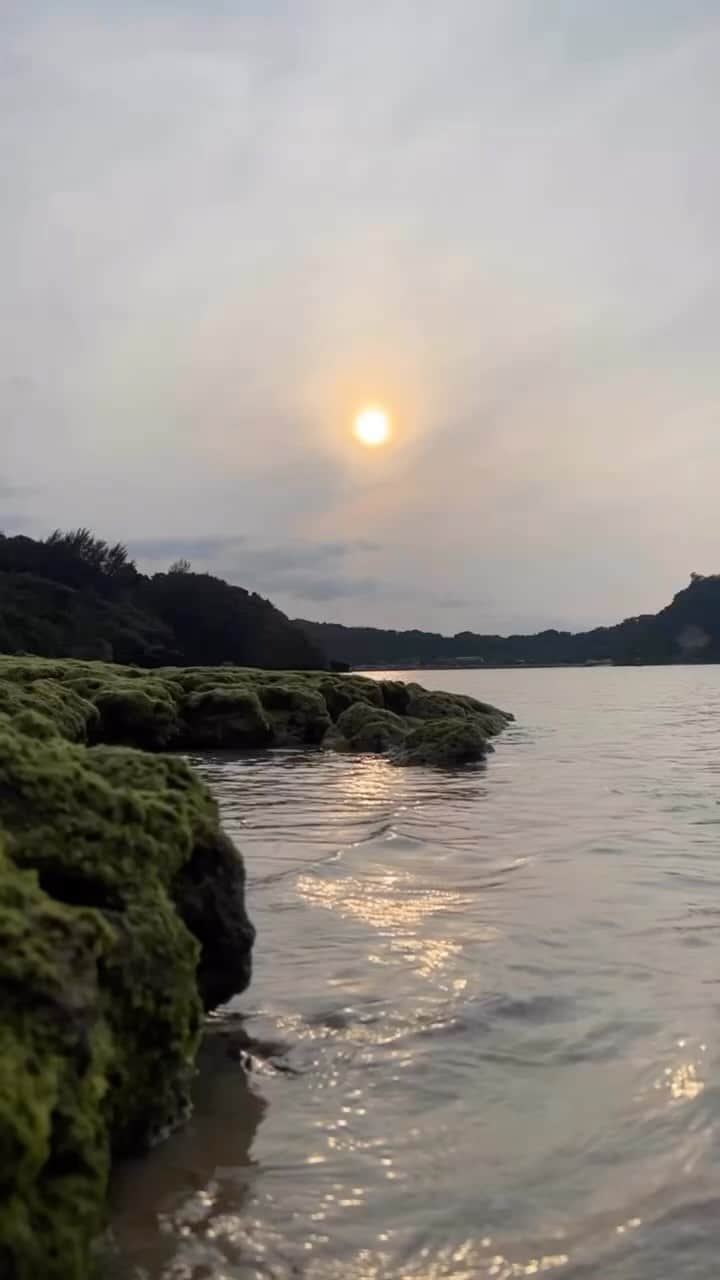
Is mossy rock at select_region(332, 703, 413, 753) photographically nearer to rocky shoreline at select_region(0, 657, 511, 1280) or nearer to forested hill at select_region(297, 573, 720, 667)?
rocky shoreline at select_region(0, 657, 511, 1280)

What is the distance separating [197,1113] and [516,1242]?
1.59 metres

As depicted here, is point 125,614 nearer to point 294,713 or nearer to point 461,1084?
point 294,713

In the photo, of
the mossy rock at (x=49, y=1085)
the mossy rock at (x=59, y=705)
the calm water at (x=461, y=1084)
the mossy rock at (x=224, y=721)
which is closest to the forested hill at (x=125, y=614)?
the mossy rock at (x=224, y=721)

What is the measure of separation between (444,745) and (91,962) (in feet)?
62.7

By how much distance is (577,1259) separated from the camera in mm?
3426

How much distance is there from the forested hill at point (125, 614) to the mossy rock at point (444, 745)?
46.3 metres

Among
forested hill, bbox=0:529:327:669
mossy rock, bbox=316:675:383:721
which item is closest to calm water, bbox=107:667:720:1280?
mossy rock, bbox=316:675:383:721

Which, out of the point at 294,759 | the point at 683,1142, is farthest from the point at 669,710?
the point at 683,1142

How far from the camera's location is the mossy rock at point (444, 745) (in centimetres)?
2220

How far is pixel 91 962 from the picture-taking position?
140 inches

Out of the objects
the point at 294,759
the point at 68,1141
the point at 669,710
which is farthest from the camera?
the point at 669,710

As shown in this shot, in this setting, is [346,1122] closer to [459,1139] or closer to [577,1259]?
[459,1139]

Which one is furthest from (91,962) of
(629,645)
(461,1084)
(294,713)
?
(629,645)

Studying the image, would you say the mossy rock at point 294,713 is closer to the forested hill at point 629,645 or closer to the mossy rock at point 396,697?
the mossy rock at point 396,697
